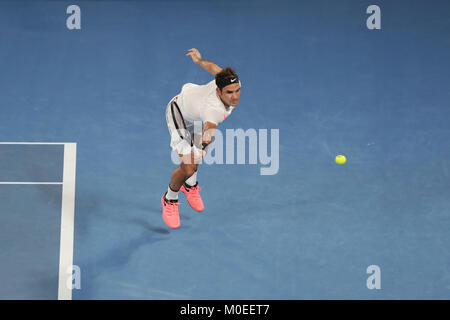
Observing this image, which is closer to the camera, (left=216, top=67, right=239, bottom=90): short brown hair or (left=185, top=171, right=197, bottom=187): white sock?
(left=216, top=67, right=239, bottom=90): short brown hair

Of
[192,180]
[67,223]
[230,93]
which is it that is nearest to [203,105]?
[230,93]

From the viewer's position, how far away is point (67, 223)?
28.6 feet

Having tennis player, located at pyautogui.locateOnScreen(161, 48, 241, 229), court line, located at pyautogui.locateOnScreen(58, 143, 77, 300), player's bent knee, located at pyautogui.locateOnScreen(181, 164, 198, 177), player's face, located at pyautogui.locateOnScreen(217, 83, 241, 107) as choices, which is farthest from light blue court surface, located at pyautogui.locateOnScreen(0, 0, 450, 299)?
player's face, located at pyautogui.locateOnScreen(217, 83, 241, 107)

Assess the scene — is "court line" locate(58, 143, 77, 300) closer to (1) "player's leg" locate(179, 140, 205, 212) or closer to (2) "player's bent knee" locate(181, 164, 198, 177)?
(1) "player's leg" locate(179, 140, 205, 212)

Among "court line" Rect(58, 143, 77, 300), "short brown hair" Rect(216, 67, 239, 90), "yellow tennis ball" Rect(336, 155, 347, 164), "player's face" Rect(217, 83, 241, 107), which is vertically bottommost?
"court line" Rect(58, 143, 77, 300)

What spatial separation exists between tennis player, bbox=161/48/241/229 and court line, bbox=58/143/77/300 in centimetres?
118

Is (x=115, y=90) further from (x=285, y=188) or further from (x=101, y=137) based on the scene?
(x=285, y=188)

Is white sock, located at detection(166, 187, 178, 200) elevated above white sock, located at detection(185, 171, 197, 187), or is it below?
below

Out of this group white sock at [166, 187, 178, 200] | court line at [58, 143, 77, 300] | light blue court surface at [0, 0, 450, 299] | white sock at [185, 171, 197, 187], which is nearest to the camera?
court line at [58, 143, 77, 300]

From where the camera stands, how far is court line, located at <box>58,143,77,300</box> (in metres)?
7.96

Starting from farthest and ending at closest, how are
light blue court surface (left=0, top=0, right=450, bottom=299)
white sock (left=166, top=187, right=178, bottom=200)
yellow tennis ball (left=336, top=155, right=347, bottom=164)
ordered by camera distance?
yellow tennis ball (left=336, top=155, right=347, bottom=164) → white sock (left=166, top=187, right=178, bottom=200) → light blue court surface (left=0, top=0, right=450, bottom=299)

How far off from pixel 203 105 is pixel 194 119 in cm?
46

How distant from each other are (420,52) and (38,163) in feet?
20.2

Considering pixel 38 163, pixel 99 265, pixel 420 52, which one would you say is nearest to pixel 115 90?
pixel 38 163
